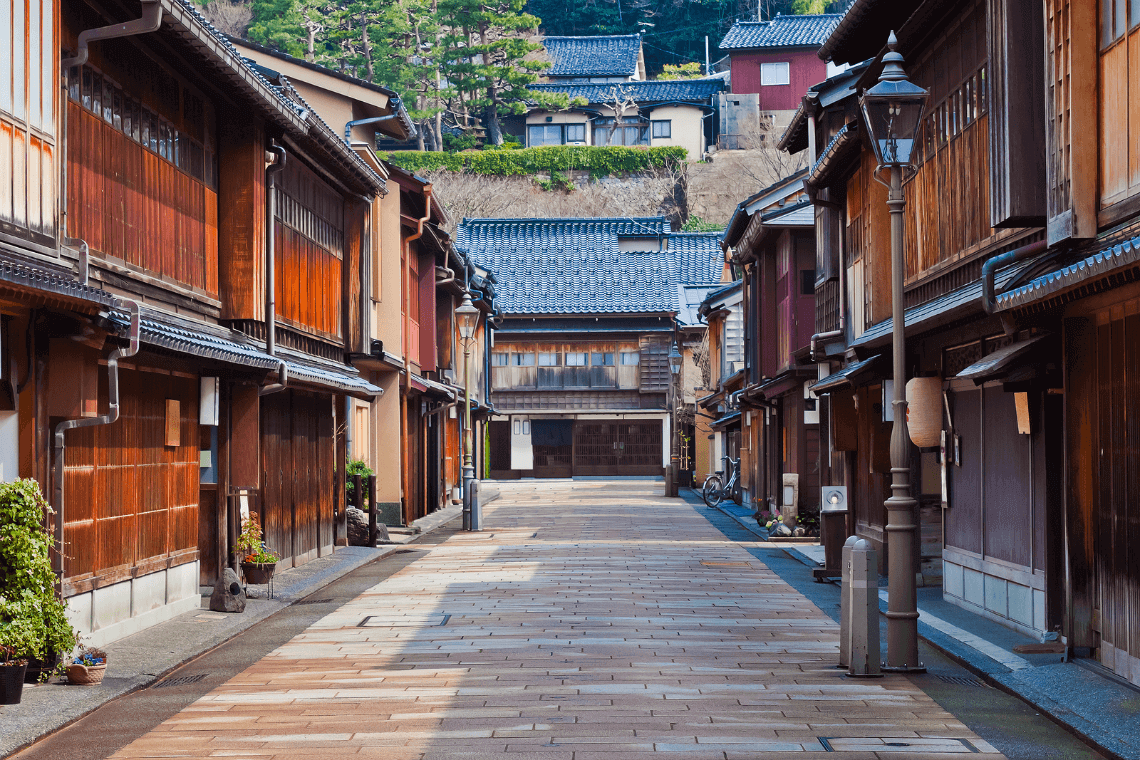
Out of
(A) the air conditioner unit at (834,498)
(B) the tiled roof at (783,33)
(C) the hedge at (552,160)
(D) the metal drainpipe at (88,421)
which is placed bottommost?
(A) the air conditioner unit at (834,498)

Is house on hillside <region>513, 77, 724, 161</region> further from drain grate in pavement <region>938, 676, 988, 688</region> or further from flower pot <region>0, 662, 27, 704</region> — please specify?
flower pot <region>0, 662, 27, 704</region>

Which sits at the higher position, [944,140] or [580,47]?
[580,47]

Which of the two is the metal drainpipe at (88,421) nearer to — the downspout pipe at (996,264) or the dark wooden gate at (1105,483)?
the downspout pipe at (996,264)

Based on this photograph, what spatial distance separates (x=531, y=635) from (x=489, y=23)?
57.8m

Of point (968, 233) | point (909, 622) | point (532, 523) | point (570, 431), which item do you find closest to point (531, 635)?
point (909, 622)

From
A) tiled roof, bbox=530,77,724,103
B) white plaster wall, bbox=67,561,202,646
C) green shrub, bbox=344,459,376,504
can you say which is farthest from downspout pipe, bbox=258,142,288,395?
tiled roof, bbox=530,77,724,103

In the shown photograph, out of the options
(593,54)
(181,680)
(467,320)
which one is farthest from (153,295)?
(593,54)

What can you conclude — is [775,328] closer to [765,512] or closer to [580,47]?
[765,512]

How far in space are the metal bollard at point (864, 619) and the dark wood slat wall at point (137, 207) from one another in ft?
25.8

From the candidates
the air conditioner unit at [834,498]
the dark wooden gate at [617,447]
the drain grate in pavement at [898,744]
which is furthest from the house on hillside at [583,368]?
the drain grate in pavement at [898,744]

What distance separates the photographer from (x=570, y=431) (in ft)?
206

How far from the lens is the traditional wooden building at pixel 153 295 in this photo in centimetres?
1055

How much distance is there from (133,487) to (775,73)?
64.0m

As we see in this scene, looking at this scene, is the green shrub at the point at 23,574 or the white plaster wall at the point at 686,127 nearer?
the green shrub at the point at 23,574
